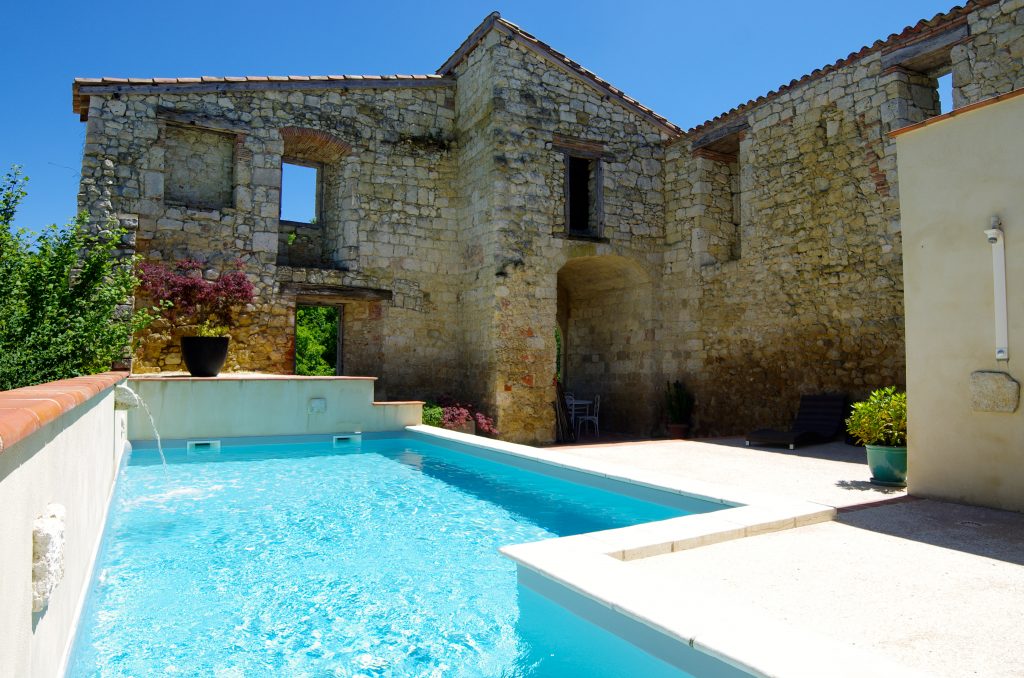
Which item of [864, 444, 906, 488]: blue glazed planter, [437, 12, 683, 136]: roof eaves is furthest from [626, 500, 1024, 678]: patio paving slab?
[437, 12, 683, 136]: roof eaves

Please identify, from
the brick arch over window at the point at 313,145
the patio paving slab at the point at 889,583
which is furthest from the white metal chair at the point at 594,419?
the patio paving slab at the point at 889,583

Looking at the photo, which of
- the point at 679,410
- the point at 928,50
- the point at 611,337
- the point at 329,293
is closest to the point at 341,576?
the point at 329,293

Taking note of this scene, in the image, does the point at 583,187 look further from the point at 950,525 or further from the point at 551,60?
the point at 950,525

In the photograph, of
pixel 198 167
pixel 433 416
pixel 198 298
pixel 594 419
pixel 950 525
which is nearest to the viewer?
pixel 950 525

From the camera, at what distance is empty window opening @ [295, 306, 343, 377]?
2200 cm

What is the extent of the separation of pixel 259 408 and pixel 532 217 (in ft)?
16.7

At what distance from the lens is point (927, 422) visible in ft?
15.2

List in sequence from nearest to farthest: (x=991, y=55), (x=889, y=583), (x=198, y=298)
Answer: (x=889, y=583) → (x=991, y=55) → (x=198, y=298)

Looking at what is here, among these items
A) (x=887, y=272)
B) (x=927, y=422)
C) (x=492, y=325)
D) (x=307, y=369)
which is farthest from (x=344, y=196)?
(x=307, y=369)

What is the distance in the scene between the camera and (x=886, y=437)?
5.16 meters

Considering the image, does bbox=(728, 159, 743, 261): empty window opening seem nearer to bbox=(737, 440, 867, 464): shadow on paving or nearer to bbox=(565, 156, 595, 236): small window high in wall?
bbox=(565, 156, 595, 236): small window high in wall

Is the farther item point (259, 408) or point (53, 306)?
point (259, 408)

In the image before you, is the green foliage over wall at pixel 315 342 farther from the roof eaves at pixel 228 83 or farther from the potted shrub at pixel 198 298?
the potted shrub at pixel 198 298

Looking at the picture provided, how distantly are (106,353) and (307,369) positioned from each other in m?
14.6
